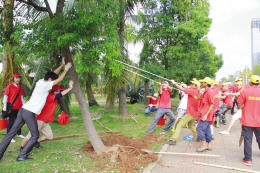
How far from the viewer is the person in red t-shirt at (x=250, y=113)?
16.1 ft

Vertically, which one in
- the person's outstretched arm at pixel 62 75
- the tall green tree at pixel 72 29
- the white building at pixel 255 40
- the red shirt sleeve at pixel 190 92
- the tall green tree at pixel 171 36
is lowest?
the red shirt sleeve at pixel 190 92

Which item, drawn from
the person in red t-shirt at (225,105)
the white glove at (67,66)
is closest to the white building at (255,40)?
the person in red t-shirt at (225,105)

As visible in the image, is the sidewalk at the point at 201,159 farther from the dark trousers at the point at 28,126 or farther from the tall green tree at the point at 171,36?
the tall green tree at the point at 171,36

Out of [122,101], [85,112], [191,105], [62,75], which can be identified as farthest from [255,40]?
[62,75]

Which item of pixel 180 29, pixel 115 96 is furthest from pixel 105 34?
pixel 180 29

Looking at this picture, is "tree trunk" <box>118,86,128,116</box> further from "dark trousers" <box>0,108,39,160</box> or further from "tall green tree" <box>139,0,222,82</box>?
"dark trousers" <box>0,108,39,160</box>

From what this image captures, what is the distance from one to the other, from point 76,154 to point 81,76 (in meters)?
8.78

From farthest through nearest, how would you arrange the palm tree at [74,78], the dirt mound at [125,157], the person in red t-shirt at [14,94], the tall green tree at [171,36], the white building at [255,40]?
the white building at [255,40]
the tall green tree at [171,36]
the person in red t-shirt at [14,94]
the palm tree at [74,78]
the dirt mound at [125,157]

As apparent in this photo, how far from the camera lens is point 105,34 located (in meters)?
5.01

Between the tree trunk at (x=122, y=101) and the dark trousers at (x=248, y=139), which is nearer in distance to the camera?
the dark trousers at (x=248, y=139)

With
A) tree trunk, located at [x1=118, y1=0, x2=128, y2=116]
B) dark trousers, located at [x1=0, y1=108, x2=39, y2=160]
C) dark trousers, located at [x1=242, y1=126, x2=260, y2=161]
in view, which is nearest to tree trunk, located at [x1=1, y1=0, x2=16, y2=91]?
dark trousers, located at [x1=0, y1=108, x2=39, y2=160]

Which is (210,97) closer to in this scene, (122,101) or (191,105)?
(191,105)

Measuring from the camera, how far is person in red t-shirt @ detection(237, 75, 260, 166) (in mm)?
4898

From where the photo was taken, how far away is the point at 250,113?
4.95m
